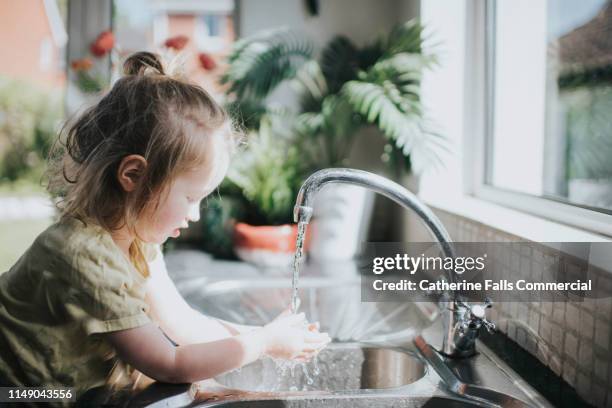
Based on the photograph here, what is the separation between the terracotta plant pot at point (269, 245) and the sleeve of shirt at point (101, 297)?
3.19 ft

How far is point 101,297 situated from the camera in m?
0.78

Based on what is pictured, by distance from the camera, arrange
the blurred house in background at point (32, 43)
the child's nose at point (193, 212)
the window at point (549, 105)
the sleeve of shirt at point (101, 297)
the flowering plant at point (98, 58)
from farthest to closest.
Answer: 1. the blurred house in background at point (32, 43)
2. the flowering plant at point (98, 58)
3. the window at point (549, 105)
4. the child's nose at point (193, 212)
5. the sleeve of shirt at point (101, 297)

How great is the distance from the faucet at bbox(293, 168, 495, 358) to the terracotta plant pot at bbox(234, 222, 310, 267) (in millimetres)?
798

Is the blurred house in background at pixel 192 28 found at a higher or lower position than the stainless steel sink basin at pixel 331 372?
higher

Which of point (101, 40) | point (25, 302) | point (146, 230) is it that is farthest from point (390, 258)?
point (101, 40)

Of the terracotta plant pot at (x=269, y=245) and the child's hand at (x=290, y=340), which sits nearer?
the child's hand at (x=290, y=340)

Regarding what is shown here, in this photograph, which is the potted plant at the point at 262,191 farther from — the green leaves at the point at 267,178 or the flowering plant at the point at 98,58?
the flowering plant at the point at 98,58

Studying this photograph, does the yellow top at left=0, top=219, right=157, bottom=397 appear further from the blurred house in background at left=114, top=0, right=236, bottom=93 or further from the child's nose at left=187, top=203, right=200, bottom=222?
the blurred house in background at left=114, top=0, right=236, bottom=93

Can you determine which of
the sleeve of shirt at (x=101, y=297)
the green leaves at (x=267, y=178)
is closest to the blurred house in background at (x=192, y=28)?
the green leaves at (x=267, y=178)

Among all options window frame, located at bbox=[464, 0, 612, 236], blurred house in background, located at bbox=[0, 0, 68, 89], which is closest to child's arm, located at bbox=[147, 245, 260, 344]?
window frame, located at bbox=[464, 0, 612, 236]

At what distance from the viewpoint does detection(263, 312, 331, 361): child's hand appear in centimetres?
87

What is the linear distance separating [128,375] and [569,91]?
1.03 meters

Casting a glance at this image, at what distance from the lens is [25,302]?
0.84m

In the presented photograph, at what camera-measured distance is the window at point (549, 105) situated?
1174 millimetres
